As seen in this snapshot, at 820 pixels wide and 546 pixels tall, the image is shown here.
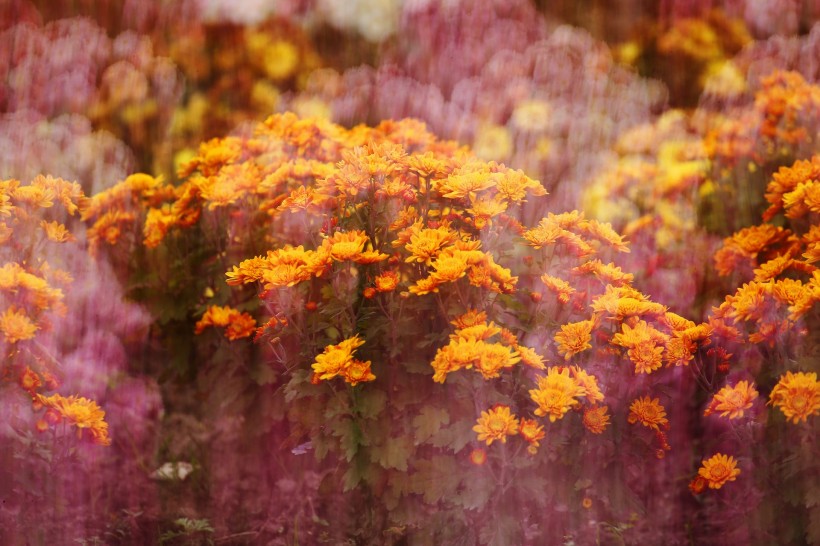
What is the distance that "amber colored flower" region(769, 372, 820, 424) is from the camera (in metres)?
2.10

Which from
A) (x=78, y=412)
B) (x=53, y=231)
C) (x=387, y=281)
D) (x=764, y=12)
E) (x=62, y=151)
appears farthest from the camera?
(x=764, y=12)

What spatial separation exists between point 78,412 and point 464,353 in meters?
1.11

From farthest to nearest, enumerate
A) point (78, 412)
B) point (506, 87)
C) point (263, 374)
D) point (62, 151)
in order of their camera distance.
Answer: point (506, 87), point (62, 151), point (263, 374), point (78, 412)

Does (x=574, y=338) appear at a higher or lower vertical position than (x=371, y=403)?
higher

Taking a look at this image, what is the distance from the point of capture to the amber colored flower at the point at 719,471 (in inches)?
90.4

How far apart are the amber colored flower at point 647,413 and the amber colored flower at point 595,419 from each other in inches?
4.3

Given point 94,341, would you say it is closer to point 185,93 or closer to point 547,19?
point 185,93

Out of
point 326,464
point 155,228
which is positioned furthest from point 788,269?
point 155,228

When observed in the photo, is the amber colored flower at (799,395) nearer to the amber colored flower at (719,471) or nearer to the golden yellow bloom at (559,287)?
the amber colored flower at (719,471)

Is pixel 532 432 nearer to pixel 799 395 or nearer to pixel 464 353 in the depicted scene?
pixel 464 353

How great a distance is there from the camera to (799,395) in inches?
82.9

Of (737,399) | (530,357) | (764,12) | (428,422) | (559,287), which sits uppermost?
(764,12)

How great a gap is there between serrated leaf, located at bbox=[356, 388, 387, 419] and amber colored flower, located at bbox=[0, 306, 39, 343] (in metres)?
0.90

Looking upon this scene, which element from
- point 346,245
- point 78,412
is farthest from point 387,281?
point 78,412
